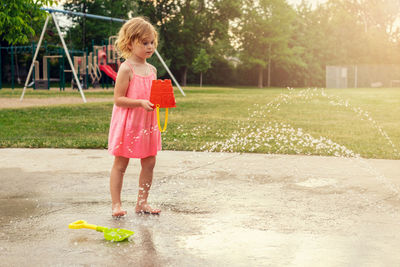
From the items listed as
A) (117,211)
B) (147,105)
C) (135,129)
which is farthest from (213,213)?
(147,105)

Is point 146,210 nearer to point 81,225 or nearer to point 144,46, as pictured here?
point 81,225

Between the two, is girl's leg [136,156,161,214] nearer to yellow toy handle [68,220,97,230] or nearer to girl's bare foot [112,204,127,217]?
girl's bare foot [112,204,127,217]

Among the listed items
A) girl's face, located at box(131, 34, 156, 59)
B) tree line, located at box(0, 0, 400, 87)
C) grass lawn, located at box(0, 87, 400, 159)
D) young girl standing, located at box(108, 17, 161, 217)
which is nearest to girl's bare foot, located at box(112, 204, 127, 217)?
young girl standing, located at box(108, 17, 161, 217)

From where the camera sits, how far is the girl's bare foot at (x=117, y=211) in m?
3.35

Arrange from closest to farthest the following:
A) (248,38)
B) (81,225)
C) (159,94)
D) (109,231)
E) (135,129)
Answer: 1. (109,231)
2. (81,225)
3. (159,94)
4. (135,129)
5. (248,38)

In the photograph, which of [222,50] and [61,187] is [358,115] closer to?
[61,187]

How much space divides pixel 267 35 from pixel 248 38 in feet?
5.76

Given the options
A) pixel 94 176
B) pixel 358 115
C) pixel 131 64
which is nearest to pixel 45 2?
pixel 358 115

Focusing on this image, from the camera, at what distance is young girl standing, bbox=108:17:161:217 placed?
3.35 m

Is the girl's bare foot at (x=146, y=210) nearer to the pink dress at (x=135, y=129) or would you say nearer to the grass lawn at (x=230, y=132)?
the pink dress at (x=135, y=129)

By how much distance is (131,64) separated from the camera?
3.42m

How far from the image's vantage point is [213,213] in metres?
3.46

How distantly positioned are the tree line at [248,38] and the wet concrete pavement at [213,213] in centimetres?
3467

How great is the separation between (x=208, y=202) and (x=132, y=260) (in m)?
1.28
